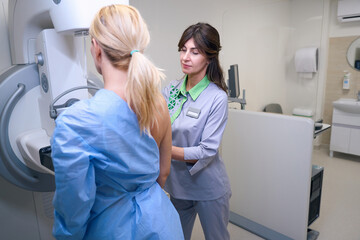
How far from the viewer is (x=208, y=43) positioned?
4.33 feet

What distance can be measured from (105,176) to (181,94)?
76 centimetres

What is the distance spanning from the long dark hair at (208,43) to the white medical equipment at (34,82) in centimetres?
35

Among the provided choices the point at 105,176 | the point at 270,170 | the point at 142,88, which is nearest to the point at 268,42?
the point at 270,170

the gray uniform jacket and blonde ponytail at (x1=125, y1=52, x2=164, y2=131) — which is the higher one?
blonde ponytail at (x1=125, y1=52, x2=164, y2=131)

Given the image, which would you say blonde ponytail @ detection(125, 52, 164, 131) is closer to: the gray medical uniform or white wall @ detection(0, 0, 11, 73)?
the gray medical uniform

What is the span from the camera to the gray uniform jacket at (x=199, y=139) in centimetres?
131

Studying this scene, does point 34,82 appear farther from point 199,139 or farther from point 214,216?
point 214,216

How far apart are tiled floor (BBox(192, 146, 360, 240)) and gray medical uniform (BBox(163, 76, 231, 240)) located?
837 mm

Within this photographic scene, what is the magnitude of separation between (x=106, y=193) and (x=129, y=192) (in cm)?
7

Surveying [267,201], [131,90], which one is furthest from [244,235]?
[131,90]

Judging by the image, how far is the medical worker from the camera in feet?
2.33

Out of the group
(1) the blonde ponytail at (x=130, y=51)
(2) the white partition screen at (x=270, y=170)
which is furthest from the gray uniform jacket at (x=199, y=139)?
(2) the white partition screen at (x=270, y=170)

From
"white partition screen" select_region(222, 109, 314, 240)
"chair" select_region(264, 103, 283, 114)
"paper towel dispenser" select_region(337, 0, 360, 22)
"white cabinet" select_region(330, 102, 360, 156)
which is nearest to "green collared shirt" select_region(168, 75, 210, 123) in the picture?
"white partition screen" select_region(222, 109, 314, 240)

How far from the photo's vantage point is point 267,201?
6.93ft
